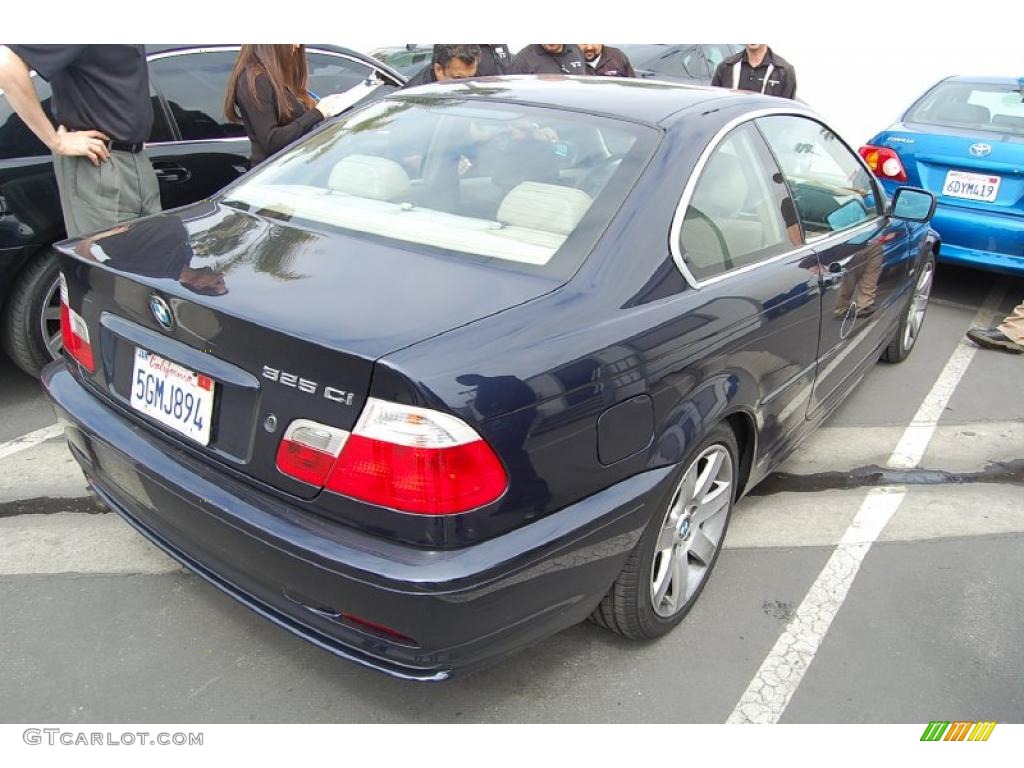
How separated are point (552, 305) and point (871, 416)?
9.49 feet

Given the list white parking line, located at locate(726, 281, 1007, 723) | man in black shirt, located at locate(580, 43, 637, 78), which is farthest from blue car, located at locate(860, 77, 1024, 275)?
man in black shirt, located at locate(580, 43, 637, 78)

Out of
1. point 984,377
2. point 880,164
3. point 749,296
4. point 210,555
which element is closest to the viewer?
point 210,555

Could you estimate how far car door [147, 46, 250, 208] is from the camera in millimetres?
4039

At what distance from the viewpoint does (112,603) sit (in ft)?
8.55

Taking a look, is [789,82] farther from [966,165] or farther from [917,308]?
[917,308]

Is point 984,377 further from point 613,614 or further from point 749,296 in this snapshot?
point 613,614

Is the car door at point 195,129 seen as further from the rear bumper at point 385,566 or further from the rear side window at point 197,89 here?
the rear bumper at point 385,566

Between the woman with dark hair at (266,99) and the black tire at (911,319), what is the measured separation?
3358 millimetres

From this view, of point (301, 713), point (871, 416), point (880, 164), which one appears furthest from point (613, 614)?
point (880, 164)

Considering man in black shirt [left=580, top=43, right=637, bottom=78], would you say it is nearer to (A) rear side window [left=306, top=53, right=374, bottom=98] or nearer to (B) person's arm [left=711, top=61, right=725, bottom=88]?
(B) person's arm [left=711, top=61, right=725, bottom=88]

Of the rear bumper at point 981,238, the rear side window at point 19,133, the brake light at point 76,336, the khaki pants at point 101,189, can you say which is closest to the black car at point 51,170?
the rear side window at point 19,133

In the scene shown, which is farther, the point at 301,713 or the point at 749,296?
the point at 749,296

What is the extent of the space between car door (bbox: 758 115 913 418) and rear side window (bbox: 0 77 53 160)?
10.1 ft
